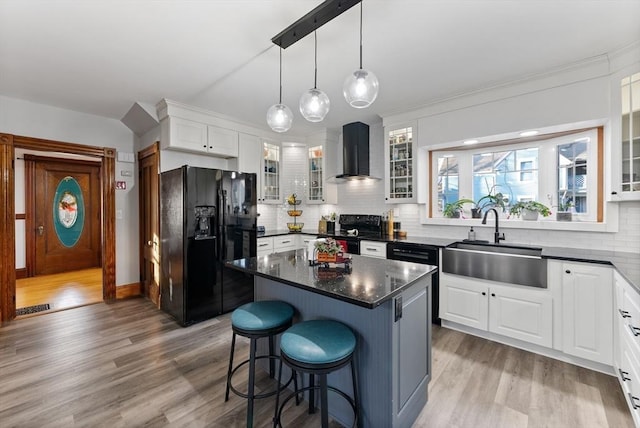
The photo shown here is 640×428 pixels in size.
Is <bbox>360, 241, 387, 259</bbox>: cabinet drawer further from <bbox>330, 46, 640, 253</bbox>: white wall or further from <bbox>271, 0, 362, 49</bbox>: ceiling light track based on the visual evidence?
<bbox>271, 0, 362, 49</bbox>: ceiling light track

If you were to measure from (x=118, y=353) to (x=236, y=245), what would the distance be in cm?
153

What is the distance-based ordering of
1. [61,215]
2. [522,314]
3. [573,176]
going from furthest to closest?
[61,215], [573,176], [522,314]

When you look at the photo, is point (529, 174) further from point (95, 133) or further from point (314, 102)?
point (95, 133)

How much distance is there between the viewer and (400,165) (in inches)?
148

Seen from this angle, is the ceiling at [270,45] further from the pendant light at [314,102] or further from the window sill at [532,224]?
the window sill at [532,224]

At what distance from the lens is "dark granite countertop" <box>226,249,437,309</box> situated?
1374mm

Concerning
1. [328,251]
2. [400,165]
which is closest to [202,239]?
[328,251]

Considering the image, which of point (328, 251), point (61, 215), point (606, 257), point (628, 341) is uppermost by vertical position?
point (61, 215)

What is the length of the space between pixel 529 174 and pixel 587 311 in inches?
59.9

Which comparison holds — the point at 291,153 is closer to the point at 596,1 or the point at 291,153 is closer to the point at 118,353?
the point at 118,353

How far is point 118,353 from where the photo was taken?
8.48 ft

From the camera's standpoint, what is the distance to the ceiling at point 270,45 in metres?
1.84

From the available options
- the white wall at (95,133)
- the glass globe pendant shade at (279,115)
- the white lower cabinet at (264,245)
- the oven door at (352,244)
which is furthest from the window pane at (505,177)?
the white wall at (95,133)

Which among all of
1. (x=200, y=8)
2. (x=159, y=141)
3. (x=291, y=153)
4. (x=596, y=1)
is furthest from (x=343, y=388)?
(x=291, y=153)
